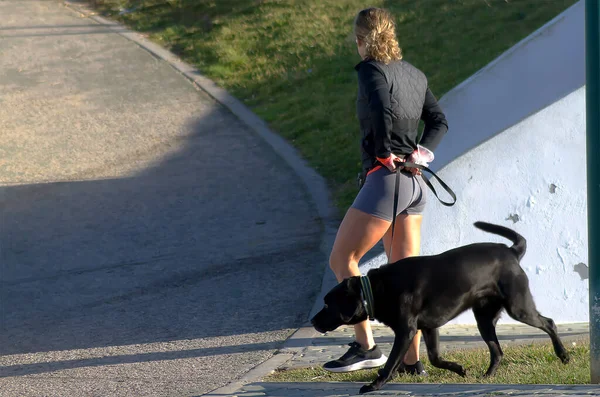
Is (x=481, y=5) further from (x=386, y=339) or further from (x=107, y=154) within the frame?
(x=386, y=339)

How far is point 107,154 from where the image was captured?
430 inches

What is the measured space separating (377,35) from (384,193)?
0.81 metres

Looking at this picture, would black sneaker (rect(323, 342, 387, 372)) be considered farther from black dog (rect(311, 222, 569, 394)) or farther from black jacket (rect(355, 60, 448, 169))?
black jacket (rect(355, 60, 448, 169))

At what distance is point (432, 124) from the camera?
188 inches

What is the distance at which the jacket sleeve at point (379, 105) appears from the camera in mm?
4414

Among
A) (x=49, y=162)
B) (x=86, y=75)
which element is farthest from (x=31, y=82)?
(x=49, y=162)

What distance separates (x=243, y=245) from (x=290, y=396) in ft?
11.6

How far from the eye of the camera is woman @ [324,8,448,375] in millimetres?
4461

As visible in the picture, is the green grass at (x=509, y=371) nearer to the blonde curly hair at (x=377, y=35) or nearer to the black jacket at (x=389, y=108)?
the black jacket at (x=389, y=108)

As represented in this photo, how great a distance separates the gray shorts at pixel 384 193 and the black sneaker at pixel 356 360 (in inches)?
31.2

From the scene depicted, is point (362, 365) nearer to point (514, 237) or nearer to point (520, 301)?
point (520, 301)

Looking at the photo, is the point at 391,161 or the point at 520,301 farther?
the point at 520,301

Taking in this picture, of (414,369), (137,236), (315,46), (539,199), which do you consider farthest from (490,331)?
(315,46)

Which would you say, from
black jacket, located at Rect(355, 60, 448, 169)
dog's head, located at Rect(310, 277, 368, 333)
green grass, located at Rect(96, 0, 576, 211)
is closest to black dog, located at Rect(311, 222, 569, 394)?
dog's head, located at Rect(310, 277, 368, 333)
